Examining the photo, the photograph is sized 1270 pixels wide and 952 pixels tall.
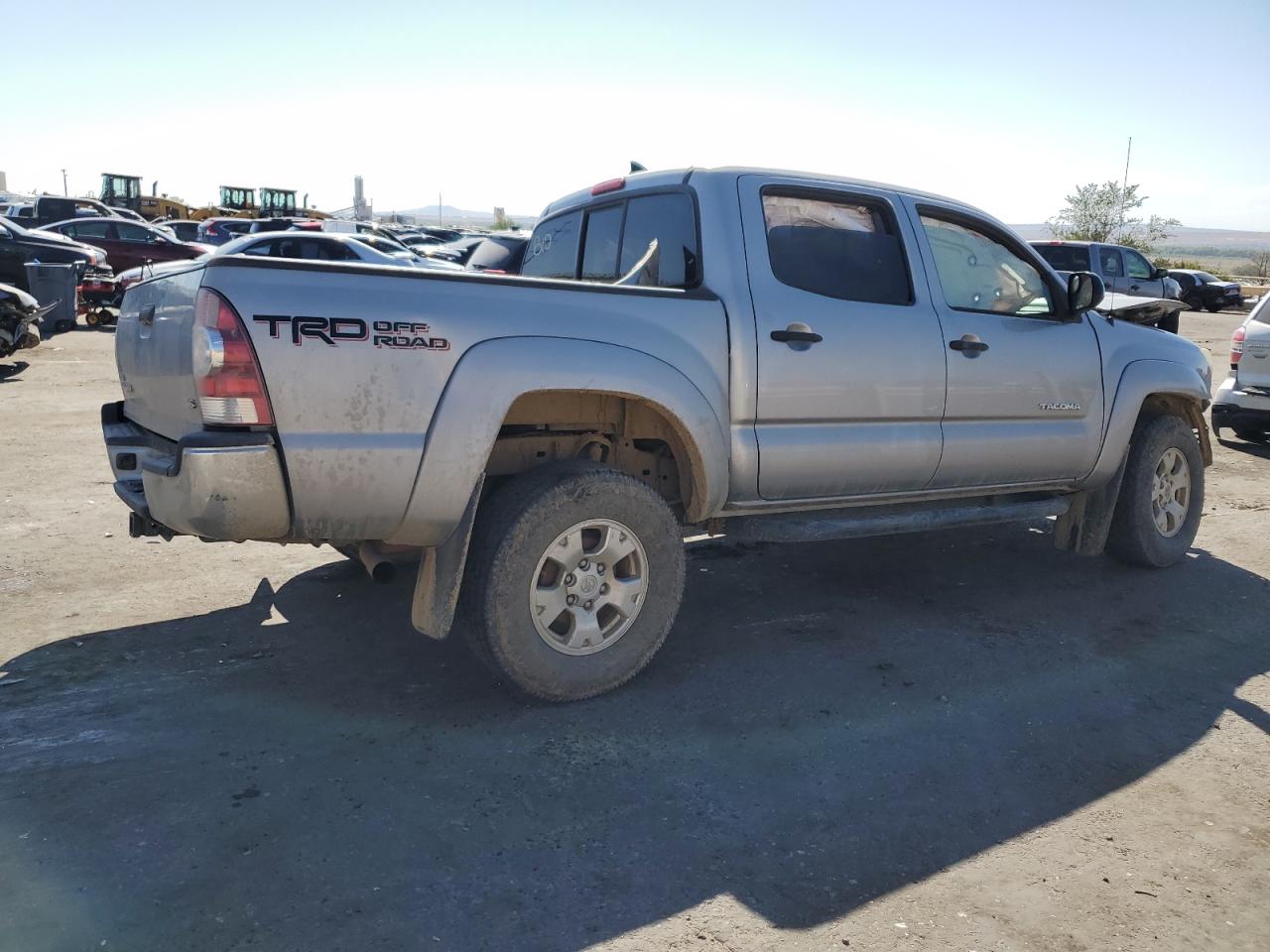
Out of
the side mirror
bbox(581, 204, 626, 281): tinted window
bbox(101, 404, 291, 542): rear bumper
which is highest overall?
bbox(581, 204, 626, 281): tinted window

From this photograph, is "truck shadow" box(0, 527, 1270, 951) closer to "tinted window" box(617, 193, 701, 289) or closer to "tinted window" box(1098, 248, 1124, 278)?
"tinted window" box(617, 193, 701, 289)

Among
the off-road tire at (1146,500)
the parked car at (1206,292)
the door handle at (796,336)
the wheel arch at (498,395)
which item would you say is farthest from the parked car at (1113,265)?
the wheel arch at (498,395)

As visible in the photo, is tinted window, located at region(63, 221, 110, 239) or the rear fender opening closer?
the rear fender opening

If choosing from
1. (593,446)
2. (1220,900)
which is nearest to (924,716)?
(1220,900)

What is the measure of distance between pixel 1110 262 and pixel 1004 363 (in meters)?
17.3

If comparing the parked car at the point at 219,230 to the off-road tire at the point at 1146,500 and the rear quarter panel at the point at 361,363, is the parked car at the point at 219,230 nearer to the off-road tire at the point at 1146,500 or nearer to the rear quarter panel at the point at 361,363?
the off-road tire at the point at 1146,500

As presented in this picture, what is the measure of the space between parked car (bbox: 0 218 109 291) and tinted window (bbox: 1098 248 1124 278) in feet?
60.4

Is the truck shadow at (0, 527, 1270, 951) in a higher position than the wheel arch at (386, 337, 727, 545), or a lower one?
lower

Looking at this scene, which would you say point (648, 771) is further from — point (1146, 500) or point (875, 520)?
point (1146, 500)

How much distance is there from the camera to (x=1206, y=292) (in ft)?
110

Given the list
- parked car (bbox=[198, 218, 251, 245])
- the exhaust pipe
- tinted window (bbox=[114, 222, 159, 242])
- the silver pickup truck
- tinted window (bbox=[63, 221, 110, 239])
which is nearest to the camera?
the silver pickup truck

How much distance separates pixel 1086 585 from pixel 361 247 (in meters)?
14.2

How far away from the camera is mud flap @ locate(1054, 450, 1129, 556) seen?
5.90 metres

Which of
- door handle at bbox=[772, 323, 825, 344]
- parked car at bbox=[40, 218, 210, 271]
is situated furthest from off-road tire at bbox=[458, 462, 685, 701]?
parked car at bbox=[40, 218, 210, 271]
